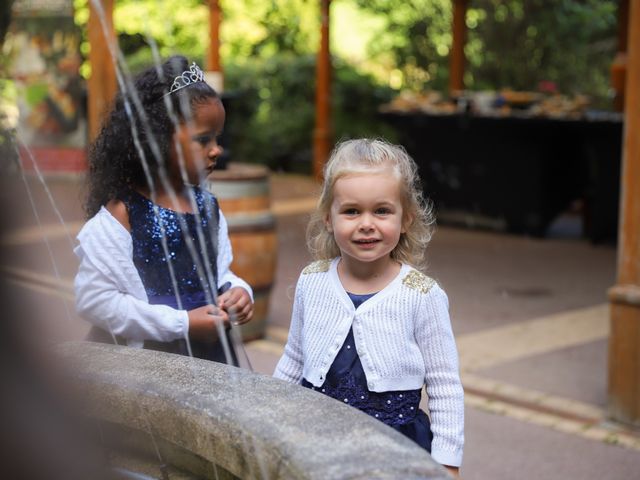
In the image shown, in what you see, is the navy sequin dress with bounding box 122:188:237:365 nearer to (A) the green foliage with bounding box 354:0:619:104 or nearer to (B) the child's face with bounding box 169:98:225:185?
(B) the child's face with bounding box 169:98:225:185

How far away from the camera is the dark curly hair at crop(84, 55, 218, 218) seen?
2467 millimetres

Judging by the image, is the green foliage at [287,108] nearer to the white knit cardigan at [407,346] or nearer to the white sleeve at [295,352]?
the white sleeve at [295,352]

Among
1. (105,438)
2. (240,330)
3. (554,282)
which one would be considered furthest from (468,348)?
(105,438)

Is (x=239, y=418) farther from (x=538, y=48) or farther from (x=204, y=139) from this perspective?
(x=538, y=48)

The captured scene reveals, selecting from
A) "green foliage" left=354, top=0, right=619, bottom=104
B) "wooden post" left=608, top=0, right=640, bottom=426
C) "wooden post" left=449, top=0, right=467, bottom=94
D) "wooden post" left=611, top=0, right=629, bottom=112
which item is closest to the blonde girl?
"wooden post" left=608, top=0, right=640, bottom=426

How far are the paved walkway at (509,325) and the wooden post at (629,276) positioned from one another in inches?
7.5

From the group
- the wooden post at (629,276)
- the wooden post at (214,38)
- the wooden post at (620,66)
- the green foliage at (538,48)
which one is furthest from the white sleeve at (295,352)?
the green foliage at (538,48)

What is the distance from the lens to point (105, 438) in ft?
6.59

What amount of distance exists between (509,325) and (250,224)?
193 centimetres

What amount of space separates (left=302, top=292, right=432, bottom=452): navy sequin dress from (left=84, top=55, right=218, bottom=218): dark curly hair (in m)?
0.69

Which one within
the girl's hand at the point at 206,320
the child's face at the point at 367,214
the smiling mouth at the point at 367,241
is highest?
the child's face at the point at 367,214

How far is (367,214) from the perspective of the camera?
6.95ft

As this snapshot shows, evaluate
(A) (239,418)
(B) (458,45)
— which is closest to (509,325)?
(A) (239,418)

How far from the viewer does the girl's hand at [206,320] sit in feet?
7.98
